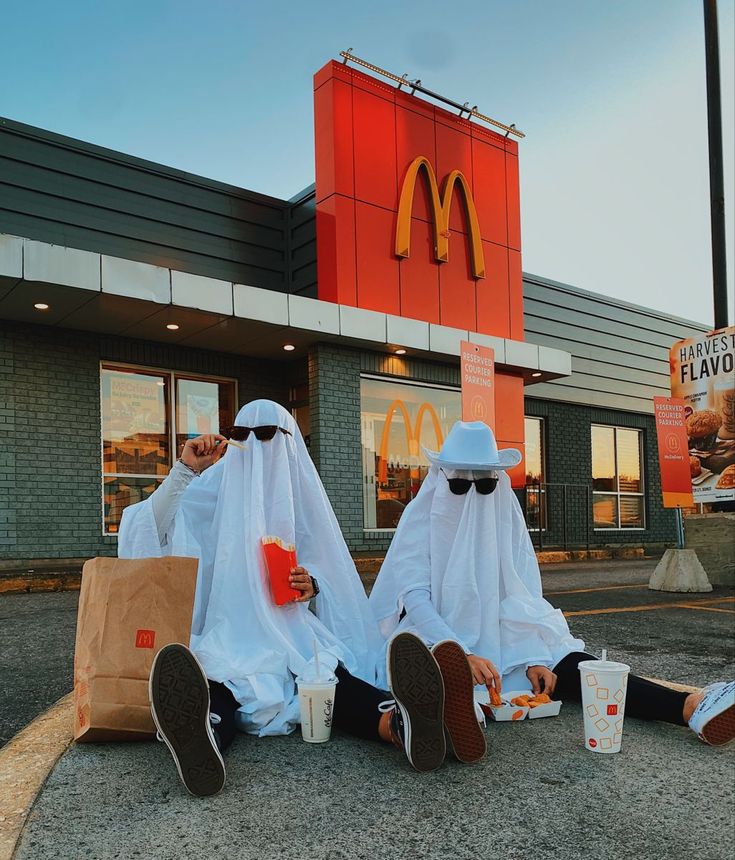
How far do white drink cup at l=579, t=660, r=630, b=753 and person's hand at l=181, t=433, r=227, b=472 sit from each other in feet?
6.38

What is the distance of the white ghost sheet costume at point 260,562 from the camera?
3.28 m

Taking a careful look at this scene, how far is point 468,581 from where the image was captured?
3.63 metres

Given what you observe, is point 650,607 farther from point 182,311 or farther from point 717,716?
point 182,311

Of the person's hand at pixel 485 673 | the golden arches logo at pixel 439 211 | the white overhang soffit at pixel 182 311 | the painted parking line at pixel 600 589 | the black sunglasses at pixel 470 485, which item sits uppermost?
the golden arches logo at pixel 439 211

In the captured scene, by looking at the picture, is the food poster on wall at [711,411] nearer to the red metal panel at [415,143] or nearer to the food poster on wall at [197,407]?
the red metal panel at [415,143]

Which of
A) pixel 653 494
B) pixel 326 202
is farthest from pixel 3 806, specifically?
pixel 653 494

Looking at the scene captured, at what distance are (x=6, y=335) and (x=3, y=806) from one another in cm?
945

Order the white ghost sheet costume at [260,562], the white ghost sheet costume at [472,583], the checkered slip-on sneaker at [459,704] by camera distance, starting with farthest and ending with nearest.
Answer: the white ghost sheet costume at [472,583], the white ghost sheet costume at [260,562], the checkered slip-on sneaker at [459,704]

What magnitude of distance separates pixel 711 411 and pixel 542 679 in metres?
Answer: 7.60

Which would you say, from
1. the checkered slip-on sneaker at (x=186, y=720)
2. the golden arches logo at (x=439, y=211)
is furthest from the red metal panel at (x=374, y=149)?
the checkered slip-on sneaker at (x=186, y=720)

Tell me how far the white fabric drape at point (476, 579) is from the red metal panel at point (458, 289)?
10.2 metres

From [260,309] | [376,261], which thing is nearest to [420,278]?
[376,261]

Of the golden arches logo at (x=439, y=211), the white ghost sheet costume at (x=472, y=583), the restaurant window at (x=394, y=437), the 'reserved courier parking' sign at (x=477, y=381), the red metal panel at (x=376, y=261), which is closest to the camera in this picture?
the white ghost sheet costume at (x=472, y=583)

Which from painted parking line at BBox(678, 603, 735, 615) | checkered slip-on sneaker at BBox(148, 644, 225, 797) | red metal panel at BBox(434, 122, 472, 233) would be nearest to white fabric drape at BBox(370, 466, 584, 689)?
checkered slip-on sneaker at BBox(148, 644, 225, 797)
